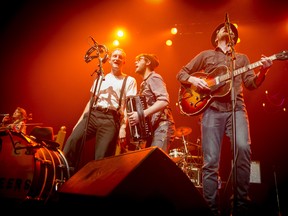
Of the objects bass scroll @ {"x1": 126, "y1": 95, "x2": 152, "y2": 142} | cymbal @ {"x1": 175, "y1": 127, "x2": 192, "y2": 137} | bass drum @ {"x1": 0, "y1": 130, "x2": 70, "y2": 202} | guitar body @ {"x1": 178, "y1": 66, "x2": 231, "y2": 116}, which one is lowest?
bass drum @ {"x1": 0, "y1": 130, "x2": 70, "y2": 202}

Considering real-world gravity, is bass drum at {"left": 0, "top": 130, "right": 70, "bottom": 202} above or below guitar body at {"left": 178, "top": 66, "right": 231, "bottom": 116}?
below

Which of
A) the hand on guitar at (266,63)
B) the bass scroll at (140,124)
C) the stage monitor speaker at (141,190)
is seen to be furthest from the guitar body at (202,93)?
the stage monitor speaker at (141,190)

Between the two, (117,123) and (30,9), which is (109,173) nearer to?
(117,123)

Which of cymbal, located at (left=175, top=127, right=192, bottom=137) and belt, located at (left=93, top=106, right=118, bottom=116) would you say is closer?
belt, located at (left=93, top=106, right=118, bottom=116)

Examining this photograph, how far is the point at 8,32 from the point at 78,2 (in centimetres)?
223

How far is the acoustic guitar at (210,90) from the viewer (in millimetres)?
3713

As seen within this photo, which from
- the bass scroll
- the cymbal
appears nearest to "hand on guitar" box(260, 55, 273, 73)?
the bass scroll

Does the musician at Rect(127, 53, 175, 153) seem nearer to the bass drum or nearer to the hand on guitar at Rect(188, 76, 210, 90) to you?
the hand on guitar at Rect(188, 76, 210, 90)

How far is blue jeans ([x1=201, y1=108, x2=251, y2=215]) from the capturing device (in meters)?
3.07

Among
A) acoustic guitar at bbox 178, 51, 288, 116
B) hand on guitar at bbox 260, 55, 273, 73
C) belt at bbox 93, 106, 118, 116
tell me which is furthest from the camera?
belt at bbox 93, 106, 118, 116

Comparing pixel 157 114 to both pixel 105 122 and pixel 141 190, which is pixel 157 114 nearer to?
pixel 105 122

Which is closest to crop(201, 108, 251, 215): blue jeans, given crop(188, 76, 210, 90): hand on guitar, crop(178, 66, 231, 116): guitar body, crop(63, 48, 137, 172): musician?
crop(178, 66, 231, 116): guitar body

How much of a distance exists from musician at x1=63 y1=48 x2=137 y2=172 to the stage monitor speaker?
1.65 metres

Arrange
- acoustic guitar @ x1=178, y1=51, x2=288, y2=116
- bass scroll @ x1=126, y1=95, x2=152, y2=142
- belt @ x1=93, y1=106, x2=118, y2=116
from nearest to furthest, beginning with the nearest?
acoustic guitar @ x1=178, y1=51, x2=288, y2=116 < bass scroll @ x1=126, y1=95, x2=152, y2=142 < belt @ x1=93, y1=106, x2=118, y2=116
